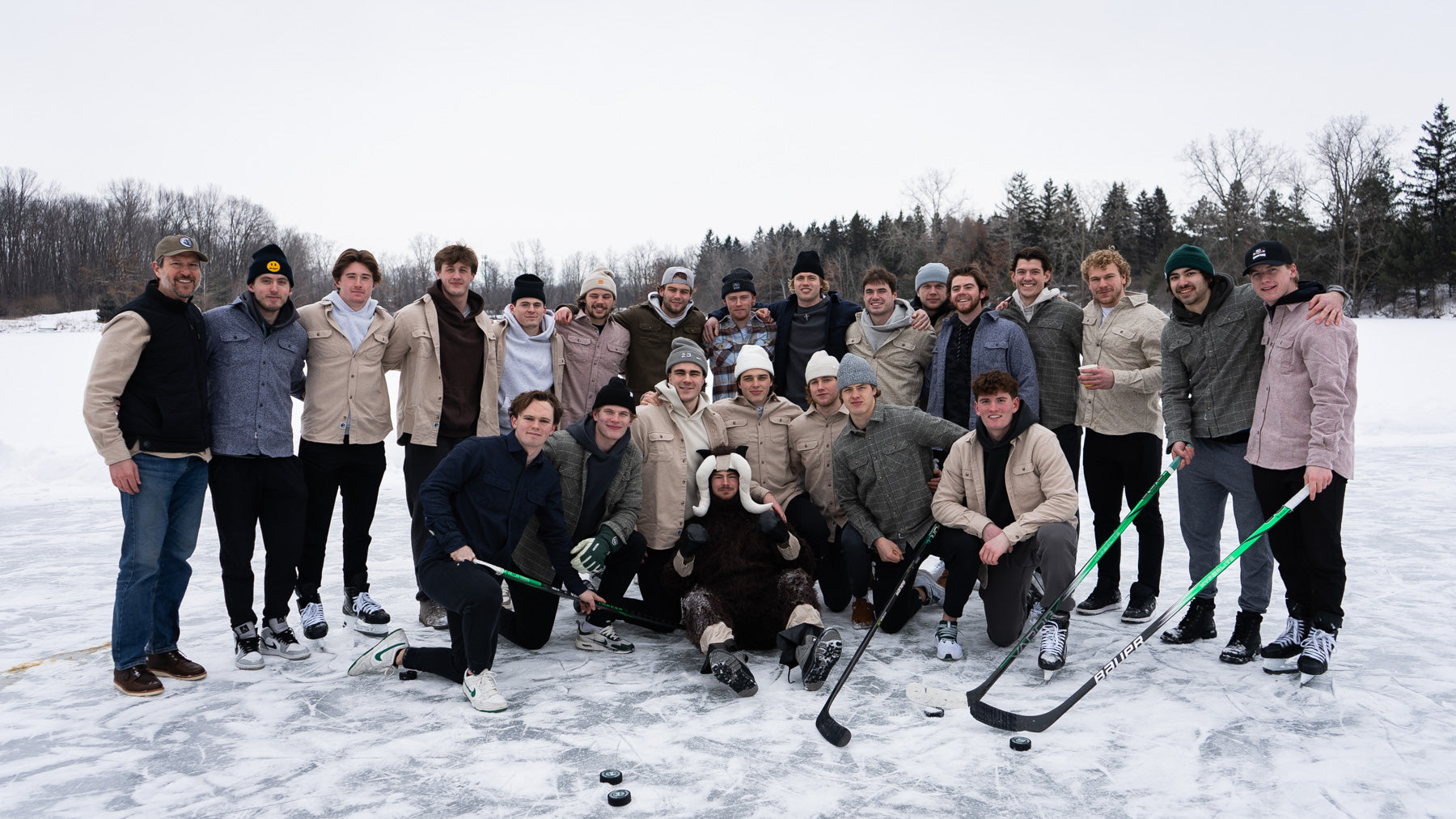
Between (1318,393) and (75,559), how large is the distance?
26.7 ft

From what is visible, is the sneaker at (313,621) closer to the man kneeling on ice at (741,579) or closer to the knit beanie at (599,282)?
the man kneeling on ice at (741,579)

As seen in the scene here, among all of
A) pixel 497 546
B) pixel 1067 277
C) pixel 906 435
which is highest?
pixel 1067 277

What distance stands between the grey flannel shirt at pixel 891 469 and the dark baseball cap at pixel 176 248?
3.38 meters

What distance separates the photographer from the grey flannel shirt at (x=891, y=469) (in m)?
4.60

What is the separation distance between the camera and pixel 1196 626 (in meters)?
4.30

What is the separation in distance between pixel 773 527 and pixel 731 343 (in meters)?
1.87

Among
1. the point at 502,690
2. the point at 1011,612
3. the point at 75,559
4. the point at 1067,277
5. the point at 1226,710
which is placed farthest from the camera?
the point at 1067,277

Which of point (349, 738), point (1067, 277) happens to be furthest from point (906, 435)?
point (1067, 277)

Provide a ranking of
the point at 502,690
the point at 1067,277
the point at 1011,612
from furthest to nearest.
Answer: the point at 1067,277 < the point at 1011,612 < the point at 502,690

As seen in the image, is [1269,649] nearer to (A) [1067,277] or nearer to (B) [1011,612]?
(B) [1011,612]

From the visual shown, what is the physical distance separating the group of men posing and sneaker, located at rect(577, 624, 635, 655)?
2 centimetres

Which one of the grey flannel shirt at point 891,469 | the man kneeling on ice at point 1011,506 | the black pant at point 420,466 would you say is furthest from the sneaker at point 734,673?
the black pant at point 420,466

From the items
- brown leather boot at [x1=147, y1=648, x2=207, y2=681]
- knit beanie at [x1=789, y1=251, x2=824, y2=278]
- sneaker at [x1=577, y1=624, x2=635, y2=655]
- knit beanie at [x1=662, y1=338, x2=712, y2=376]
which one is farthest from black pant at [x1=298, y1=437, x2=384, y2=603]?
knit beanie at [x1=789, y1=251, x2=824, y2=278]

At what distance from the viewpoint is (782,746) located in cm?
318
